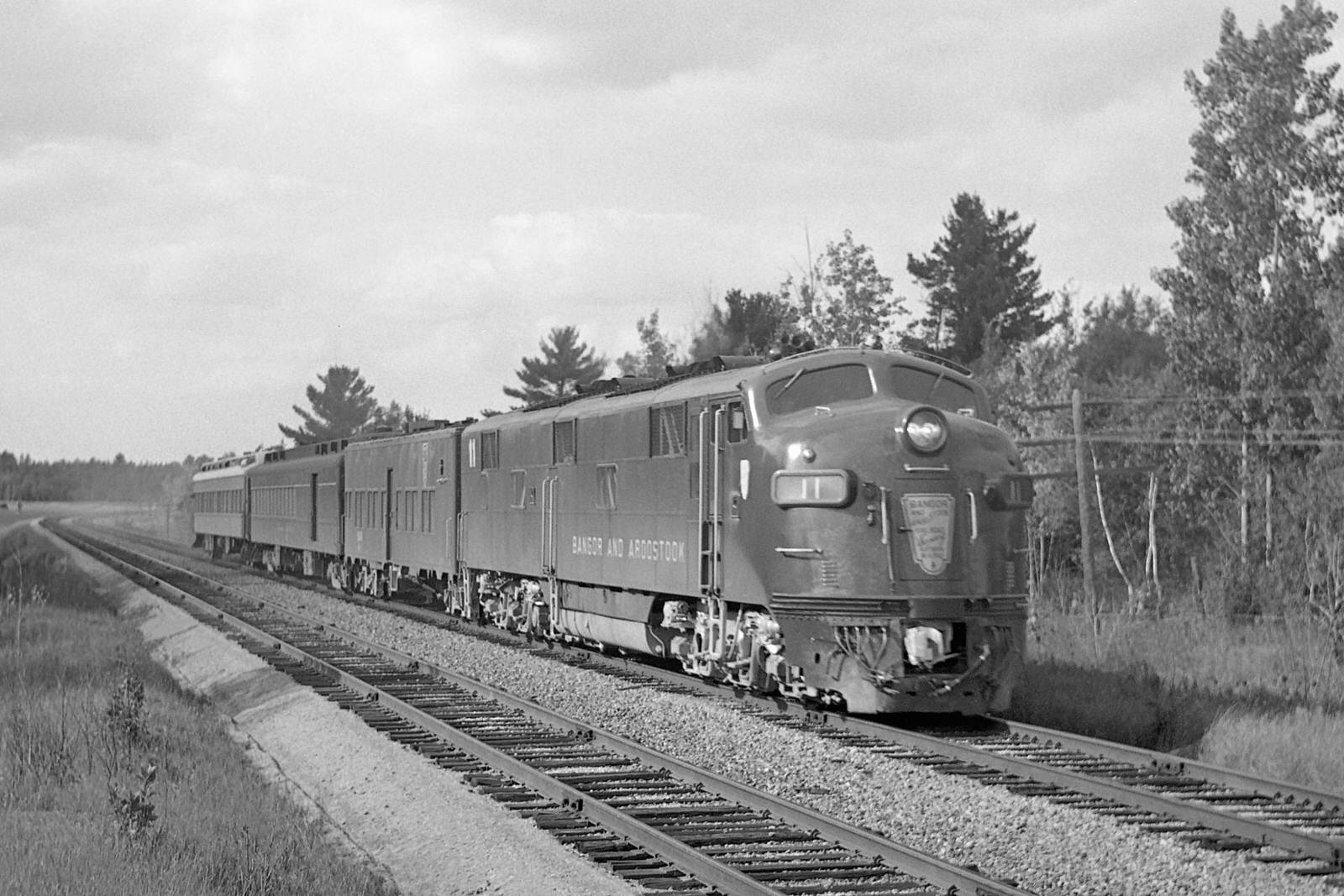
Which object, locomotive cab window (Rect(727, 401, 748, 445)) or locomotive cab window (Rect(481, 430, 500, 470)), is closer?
locomotive cab window (Rect(727, 401, 748, 445))

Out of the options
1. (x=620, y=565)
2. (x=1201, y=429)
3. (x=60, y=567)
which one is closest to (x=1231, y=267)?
(x=1201, y=429)

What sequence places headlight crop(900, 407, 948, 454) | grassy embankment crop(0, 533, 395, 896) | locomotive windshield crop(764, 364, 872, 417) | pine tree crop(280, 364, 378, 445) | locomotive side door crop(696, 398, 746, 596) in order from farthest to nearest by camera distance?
pine tree crop(280, 364, 378, 445)
locomotive side door crop(696, 398, 746, 596)
locomotive windshield crop(764, 364, 872, 417)
headlight crop(900, 407, 948, 454)
grassy embankment crop(0, 533, 395, 896)

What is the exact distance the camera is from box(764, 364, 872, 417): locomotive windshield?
13.6 m

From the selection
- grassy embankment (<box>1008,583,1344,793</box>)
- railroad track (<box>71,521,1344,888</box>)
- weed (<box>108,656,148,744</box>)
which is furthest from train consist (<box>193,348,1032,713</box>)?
weed (<box>108,656,148,744</box>)

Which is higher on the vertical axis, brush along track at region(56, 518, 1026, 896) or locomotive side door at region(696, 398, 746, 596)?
locomotive side door at region(696, 398, 746, 596)

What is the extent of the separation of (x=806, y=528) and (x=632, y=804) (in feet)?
12.1

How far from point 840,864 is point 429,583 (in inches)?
871

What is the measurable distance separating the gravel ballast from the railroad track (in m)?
0.24

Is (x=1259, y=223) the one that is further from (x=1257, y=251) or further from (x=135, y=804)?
(x=135, y=804)

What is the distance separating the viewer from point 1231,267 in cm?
→ 3441

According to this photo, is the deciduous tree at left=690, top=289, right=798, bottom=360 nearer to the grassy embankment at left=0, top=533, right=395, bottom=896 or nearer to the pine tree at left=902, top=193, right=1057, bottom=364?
the pine tree at left=902, top=193, right=1057, bottom=364


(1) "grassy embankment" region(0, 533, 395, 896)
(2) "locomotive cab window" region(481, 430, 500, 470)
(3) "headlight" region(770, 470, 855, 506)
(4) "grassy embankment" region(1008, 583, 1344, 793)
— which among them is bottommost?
(1) "grassy embankment" region(0, 533, 395, 896)

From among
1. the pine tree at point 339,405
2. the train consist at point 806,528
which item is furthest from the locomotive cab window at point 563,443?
the pine tree at point 339,405

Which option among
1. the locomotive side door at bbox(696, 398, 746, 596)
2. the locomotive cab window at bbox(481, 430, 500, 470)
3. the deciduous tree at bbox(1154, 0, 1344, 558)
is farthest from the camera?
the deciduous tree at bbox(1154, 0, 1344, 558)
